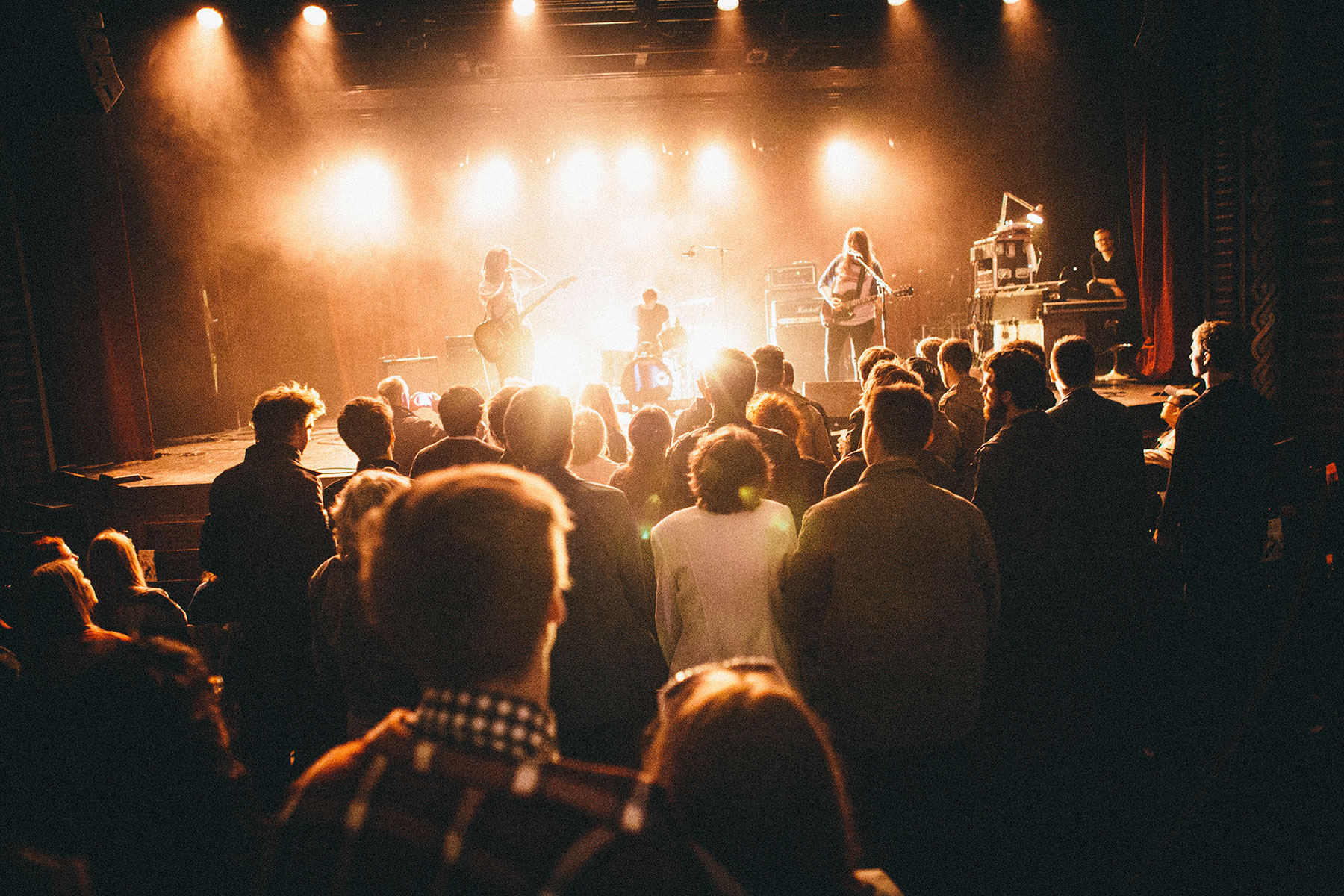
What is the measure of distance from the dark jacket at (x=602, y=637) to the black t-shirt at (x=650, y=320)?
26.7 feet

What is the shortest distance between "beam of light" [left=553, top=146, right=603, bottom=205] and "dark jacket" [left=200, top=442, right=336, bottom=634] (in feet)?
37.4

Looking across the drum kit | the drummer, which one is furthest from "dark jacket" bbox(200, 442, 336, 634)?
the drummer

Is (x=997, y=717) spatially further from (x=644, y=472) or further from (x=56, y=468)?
(x=56, y=468)

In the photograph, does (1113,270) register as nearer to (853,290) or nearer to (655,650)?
(853,290)

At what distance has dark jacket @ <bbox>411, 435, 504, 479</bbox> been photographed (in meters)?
3.38

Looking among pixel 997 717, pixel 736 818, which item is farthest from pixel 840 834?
pixel 997 717

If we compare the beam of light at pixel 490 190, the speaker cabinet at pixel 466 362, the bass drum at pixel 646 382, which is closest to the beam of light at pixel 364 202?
the beam of light at pixel 490 190

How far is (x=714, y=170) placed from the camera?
13.9 meters

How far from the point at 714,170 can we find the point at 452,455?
11.5 m

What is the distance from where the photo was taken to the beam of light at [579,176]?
44.3 feet

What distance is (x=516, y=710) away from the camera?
3.09ft

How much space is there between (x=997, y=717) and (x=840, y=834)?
7.65 feet

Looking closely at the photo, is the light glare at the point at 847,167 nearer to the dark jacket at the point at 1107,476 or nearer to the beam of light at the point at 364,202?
the beam of light at the point at 364,202

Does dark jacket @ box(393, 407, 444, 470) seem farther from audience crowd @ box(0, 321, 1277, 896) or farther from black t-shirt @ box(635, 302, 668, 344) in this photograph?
black t-shirt @ box(635, 302, 668, 344)
